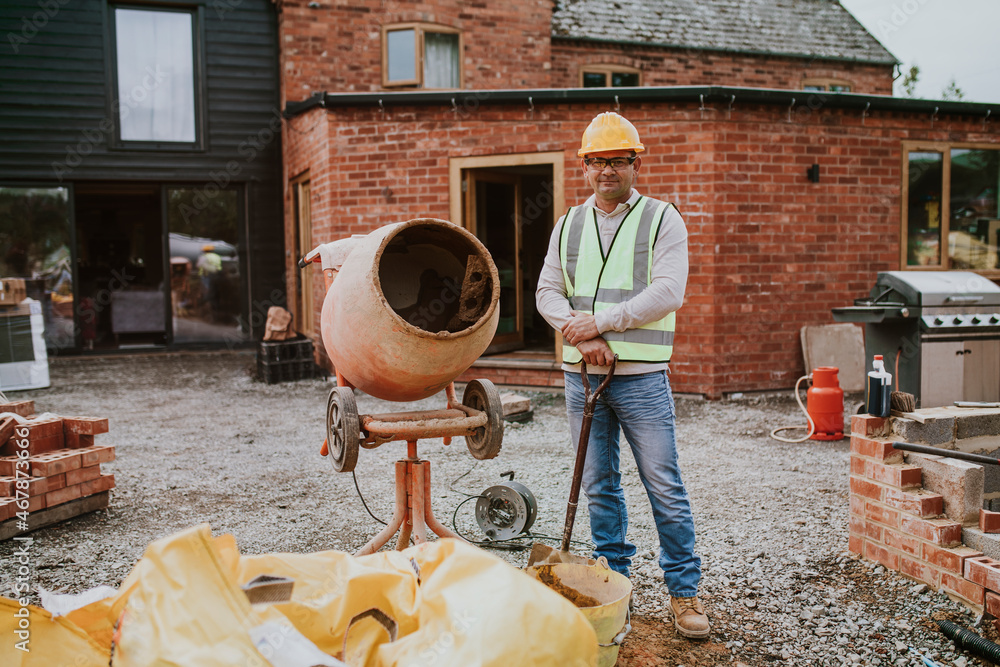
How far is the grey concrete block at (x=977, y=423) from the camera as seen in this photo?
12.3ft

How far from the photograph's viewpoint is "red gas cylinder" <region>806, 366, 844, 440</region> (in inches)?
253

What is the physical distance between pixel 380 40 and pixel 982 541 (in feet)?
36.0

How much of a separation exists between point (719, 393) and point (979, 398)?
2.47 meters

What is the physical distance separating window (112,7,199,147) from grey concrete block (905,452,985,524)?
1231 centimetres

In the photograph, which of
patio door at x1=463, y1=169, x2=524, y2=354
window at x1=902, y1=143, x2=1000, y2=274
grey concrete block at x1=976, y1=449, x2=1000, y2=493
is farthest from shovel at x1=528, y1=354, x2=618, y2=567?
window at x1=902, y1=143, x2=1000, y2=274

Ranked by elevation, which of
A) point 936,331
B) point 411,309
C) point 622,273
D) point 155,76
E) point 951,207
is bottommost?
point 936,331

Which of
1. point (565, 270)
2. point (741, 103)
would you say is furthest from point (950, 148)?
point (565, 270)

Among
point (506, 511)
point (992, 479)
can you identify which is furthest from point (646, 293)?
point (992, 479)

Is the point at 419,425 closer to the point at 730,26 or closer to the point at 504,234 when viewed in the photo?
the point at 504,234

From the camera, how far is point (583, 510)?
15.4 ft

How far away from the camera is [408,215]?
29.5 feet

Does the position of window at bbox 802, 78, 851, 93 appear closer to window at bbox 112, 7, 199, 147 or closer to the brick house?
the brick house

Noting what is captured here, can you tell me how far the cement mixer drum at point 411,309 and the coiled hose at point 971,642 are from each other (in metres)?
2.23

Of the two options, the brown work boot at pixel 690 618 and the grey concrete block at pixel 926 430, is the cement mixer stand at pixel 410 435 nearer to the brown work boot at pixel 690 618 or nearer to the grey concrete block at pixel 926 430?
→ the brown work boot at pixel 690 618
